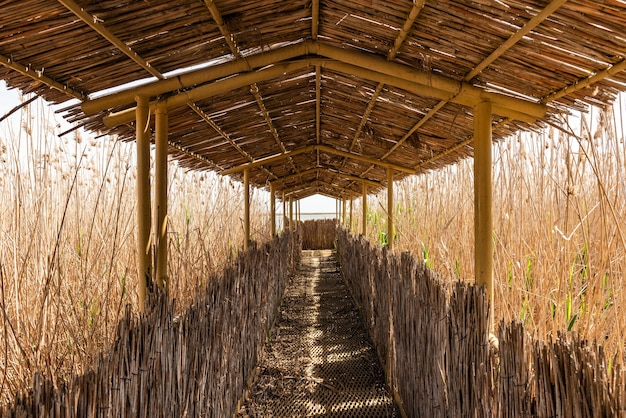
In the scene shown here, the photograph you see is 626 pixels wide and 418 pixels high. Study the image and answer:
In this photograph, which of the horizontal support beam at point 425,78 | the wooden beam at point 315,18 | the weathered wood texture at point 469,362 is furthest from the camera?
the horizontal support beam at point 425,78

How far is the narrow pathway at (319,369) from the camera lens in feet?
10.8

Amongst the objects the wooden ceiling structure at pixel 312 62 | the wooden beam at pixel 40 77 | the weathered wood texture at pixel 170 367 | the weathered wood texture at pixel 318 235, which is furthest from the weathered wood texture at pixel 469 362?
the weathered wood texture at pixel 318 235

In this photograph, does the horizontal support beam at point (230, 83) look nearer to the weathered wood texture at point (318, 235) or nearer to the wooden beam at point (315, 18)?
the wooden beam at point (315, 18)

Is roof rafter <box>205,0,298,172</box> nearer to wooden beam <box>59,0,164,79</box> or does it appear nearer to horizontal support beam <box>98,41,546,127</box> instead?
horizontal support beam <box>98,41,546,127</box>

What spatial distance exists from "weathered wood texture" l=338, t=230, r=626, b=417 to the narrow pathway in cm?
23

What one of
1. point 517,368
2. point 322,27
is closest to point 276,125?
point 322,27

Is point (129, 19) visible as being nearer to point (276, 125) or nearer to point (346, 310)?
point (276, 125)

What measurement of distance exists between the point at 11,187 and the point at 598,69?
2.75m

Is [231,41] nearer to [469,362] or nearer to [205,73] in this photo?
[205,73]

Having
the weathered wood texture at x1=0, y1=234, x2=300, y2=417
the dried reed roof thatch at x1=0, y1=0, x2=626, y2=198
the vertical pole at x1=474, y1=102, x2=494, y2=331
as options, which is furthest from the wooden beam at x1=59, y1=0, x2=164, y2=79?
the vertical pole at x1=474, y1=102, x2=494, y2=331

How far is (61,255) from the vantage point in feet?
8.93

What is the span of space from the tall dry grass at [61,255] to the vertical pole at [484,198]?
1.65 metres

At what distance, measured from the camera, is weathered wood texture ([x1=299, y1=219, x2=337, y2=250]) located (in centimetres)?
1712

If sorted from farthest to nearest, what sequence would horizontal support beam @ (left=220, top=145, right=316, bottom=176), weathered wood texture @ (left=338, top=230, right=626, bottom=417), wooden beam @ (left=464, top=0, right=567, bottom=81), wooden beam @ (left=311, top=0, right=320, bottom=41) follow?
1. horizontal support beam @ (left=220, top=145, right=316, bottom=176)
2. wooden beam @ (left=311, top=0, right=320, bottom=41)
3. wooden beam @ (left=464, top=0, right=567, bottom=81)
4. weathered wood texture @ (left=338, top=230, right=626, bottom=417)
